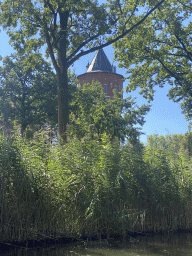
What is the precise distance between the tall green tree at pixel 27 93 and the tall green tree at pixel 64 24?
405 inches

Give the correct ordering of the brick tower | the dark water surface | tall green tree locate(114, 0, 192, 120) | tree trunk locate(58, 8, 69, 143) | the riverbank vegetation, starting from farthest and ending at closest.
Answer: the brick tower
tall green tree locate(114, 0, 192, 120)
tree trunk locate(58, 8, 69, 143)
the riverbank vegetation
the dark water surface

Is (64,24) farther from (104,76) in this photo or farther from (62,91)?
(104,76)

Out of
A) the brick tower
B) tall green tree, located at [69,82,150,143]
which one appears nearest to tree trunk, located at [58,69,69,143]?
tall green tree, located at [69,82,150,143]

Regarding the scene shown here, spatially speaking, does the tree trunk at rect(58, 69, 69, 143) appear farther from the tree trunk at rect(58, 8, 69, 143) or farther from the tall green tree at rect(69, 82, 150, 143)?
the tall green tree at rect(69, 82, 150, 143)

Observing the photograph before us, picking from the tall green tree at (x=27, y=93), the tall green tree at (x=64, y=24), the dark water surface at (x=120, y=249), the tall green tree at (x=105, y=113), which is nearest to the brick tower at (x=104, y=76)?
the tall green tree at (x=105, y=113)

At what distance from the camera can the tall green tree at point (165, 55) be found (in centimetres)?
2020

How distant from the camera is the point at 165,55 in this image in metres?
21.7

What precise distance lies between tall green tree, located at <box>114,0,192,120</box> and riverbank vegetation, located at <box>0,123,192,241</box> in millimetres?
11519

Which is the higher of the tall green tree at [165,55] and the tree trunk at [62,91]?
the tall green tree at [165,55]

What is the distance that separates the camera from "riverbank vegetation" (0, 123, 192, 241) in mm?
6113

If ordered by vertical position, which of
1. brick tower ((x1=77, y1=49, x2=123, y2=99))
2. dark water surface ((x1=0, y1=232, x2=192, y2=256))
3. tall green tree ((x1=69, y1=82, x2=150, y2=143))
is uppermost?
brick tower ((x1=77, y1=49, x2=123, y2=99))

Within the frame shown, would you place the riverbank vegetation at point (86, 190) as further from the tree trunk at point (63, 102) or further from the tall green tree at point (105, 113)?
the tall green tree at point (105, 113)

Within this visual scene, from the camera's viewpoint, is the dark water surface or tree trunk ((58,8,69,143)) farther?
tree trunk ((58,8,69,143))

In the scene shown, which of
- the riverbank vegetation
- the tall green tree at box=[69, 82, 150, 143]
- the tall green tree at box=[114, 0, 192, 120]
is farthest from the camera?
the tall green tree at box=[69, 82, 150, 143]
